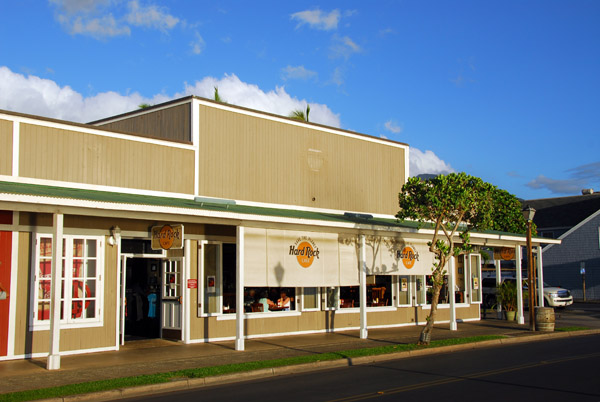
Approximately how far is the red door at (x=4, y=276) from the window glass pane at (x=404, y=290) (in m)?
13.2

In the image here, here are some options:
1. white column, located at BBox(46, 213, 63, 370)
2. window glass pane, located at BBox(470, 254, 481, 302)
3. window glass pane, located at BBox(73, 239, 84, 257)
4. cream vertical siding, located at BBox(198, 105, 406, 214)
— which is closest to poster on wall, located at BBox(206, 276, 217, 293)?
cream vertical siding, located at BBox(198, 105, 406, 214)

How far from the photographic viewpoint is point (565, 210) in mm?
49719

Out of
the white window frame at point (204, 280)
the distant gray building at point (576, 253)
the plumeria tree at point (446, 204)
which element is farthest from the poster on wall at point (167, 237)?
the distant gray building at point (576, 253)

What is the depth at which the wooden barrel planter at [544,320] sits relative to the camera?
20781mm

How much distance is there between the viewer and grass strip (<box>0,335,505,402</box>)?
32.6ft

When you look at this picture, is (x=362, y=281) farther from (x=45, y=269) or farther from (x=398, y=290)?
(x=45, y=269)

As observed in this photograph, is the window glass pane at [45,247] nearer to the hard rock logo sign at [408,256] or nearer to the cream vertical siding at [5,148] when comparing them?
the cream vertical siding at [5,148]

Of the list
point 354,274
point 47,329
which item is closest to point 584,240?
point 354,274

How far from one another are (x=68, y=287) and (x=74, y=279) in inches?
11.8

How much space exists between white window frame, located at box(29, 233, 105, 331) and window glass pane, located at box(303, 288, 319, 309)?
6.75 meters

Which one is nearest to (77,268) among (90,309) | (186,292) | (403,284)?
(90,309)

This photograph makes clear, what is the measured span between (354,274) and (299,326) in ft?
7.89

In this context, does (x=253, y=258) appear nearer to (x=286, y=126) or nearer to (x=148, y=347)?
(x=148, y=347)

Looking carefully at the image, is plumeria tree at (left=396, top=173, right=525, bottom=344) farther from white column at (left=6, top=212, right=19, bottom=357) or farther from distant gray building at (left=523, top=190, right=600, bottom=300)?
distant gray building at (left=523, top=190, right=600, bottom=300)
